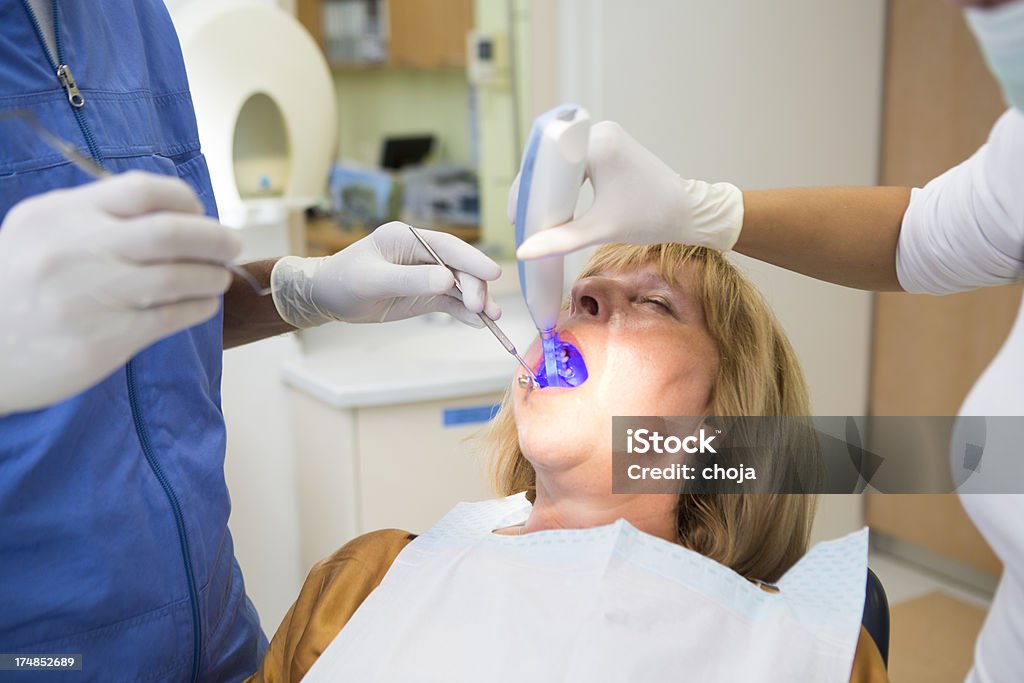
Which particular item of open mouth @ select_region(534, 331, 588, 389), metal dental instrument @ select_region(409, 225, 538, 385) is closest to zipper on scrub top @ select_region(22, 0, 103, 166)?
A: metal dental instrument @ select_region(409, 225, 538, 385)

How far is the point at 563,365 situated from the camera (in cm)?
120

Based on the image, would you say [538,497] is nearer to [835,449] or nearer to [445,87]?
[835,449]

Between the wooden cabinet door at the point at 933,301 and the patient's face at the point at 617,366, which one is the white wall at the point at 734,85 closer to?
the wooden cabinet door at the point at 933,301

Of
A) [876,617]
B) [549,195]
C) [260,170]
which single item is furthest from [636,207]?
[260,170]

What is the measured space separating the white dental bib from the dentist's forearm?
13.7 inches

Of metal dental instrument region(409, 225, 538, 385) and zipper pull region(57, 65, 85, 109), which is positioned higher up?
zipper pull region(57, 65, 85, 109)

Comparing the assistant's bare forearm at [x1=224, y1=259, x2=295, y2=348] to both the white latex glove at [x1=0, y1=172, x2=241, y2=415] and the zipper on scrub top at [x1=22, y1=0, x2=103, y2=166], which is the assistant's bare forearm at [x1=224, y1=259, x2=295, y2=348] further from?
the white latex glove at [x1=0, y1=172, x2=241, y2=415]

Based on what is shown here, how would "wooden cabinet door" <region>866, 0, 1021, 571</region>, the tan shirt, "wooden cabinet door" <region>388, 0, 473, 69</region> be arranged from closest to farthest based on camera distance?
1. the tan shirt
2. "wooden cabinet door" <region>866, 0, 1021, 571</region>
3. "wooden cabinet door" <region>388, 0, 473, 69</region>

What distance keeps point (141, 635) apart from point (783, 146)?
2.12m

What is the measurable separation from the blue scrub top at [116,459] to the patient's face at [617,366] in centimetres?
42

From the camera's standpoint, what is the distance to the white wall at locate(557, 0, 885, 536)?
246 cm

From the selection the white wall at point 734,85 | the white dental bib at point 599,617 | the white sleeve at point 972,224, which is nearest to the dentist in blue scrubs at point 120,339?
the white dental bib at point 599,617

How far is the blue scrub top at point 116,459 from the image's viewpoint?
1.00 meters

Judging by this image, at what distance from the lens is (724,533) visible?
1.24 m
